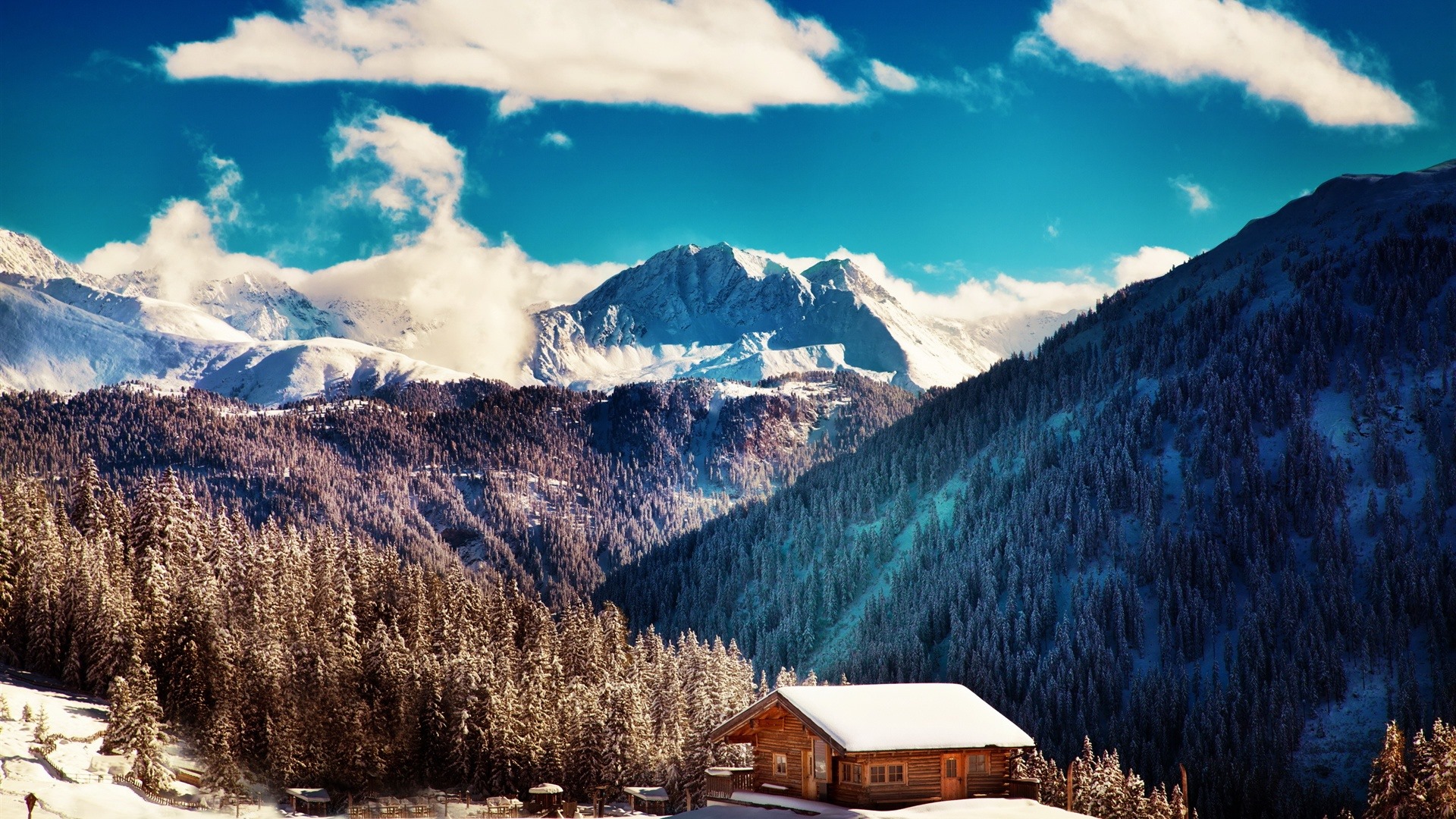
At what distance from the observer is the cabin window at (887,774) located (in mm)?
52875

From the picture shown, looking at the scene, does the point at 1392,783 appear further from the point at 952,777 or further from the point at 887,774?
the point at 887,774

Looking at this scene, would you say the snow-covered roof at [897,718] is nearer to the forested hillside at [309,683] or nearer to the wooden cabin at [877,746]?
the wooden cabin at [877,746]

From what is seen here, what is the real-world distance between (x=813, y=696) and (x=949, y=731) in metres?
6.02

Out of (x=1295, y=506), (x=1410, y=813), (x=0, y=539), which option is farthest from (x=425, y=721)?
(x=1295, y=506)

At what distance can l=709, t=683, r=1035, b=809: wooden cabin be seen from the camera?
173 feet

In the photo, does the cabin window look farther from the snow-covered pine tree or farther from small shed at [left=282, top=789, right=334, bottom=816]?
the snow-covered pine tree

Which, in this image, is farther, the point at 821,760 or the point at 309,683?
the point at 309,683

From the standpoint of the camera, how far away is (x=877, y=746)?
52.0 metres

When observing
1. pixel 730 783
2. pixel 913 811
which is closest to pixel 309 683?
pixel 730 783

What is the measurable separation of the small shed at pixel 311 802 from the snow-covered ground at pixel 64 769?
179 centimetres

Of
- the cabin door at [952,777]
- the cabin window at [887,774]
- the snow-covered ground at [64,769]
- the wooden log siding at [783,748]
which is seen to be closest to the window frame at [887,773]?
the cabin window at [887,774]

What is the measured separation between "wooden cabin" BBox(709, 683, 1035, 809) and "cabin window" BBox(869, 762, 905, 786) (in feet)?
0.10

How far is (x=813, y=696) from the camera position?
55.9m

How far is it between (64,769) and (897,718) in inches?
1687
